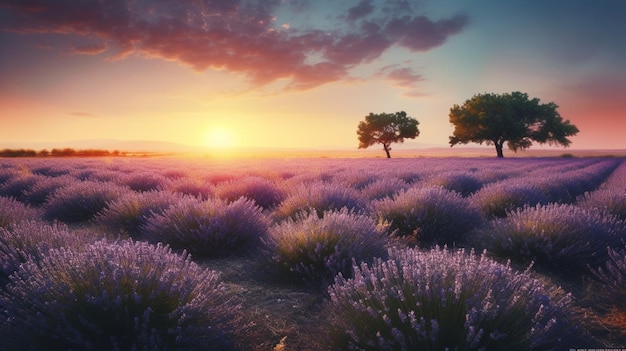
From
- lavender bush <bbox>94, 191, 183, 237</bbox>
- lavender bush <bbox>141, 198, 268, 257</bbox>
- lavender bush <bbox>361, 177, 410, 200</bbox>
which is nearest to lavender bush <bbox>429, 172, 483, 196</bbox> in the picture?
lavender bush <bbox>361, 177, 410, 200</bbox>

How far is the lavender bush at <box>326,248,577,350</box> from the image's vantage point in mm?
1716

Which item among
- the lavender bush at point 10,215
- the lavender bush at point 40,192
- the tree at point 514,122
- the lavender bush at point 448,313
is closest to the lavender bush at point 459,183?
the lavender bush at point 448,313

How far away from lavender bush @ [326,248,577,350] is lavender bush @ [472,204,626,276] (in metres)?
1.73

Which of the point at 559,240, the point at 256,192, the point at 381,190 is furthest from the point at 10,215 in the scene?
the point at 381,190

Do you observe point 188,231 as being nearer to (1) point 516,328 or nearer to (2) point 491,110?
(1) point 516,328

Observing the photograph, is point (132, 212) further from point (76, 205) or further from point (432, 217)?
point (432, 217)

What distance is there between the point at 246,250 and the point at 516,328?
3014 millimetres

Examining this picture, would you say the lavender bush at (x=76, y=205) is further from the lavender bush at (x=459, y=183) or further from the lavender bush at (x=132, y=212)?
the lavender bush at (x=459, y=183)

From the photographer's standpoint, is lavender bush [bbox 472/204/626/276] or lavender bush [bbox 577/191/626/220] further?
lavender bush [bbox 577/191/626/220]

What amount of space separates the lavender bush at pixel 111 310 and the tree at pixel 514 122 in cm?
3853

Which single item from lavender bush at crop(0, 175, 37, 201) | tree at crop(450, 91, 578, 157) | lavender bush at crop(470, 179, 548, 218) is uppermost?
tree at crop(450, 91, 578, 157)

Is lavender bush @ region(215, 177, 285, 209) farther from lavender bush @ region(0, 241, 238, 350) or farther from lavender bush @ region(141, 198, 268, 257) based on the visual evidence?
lavender bush @ region(0, 241, 238, 350)

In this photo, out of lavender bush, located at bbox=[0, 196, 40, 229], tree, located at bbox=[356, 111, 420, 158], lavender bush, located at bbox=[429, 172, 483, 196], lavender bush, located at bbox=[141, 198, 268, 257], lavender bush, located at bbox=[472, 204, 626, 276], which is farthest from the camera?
tree, located at bbox=[356, 111, 420, 158]

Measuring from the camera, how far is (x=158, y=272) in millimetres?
2074
